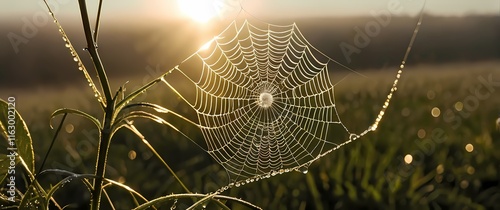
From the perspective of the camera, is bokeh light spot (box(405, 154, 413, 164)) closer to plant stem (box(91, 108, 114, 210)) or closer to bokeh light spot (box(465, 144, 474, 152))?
bokeh light spot (box(465, 144, 474, 152))

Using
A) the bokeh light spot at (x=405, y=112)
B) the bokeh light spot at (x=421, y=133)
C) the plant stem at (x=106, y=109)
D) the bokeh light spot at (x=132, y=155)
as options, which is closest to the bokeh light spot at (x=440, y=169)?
the bokeh light spot at (x=421, y=133)

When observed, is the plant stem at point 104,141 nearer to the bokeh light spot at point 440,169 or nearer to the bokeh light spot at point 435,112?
the bokeh light spot at point 440,169

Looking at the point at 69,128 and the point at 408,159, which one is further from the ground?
the point at 69,128

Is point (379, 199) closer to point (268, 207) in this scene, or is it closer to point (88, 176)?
point (268, 207)

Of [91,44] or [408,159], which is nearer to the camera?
[91,44]

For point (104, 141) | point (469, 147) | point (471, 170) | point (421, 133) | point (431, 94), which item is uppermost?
point (431, 94)

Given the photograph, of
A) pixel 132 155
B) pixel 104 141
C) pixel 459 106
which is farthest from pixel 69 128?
pixel 104 141

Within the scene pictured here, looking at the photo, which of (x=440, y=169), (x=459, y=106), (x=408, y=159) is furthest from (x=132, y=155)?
(x=459, y=106)

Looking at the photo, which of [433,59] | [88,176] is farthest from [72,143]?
[433,59]

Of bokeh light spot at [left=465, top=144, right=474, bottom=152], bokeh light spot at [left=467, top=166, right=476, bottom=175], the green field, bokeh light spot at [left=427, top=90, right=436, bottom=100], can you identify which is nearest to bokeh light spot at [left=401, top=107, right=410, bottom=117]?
the green field

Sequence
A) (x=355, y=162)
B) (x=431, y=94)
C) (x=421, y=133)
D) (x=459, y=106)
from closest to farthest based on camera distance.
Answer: (x=355, y=162) < (x=421, y=133) < (x=459, y=106) < (x=431, y=94)

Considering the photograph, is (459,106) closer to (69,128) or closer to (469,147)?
(469,147)

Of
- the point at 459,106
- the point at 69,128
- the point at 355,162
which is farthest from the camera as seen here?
the point at 459,106
